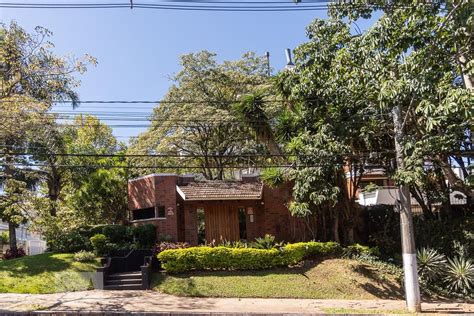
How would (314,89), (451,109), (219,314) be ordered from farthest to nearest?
(314,89), (219,314), (451,109)

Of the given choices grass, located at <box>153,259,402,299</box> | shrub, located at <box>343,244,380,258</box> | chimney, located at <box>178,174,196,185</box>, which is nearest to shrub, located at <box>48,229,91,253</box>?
grass, located at <box>153,259,402,299</box>

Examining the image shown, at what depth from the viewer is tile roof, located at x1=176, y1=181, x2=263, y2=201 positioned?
838 inches

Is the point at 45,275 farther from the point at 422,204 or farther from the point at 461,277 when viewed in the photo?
the point at 422,204

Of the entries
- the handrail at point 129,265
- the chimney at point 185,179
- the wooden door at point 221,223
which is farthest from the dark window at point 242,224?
the handrail at point 129,265

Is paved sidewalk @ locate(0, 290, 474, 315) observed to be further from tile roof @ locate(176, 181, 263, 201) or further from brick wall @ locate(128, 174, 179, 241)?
tile roof @ locate(176, 181, 263, 201)

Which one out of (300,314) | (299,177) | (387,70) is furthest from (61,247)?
(387,70)

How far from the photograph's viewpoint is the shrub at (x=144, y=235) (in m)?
20.6

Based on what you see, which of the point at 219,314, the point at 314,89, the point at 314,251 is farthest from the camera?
the point at 314,251

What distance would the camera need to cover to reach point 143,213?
23.2 m

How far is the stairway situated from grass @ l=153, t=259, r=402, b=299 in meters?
0.66

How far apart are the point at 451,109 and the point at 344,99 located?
18.9 feet

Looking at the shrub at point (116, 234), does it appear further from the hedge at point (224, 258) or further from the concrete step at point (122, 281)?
the hedge at point (224, 258)

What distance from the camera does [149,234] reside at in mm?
20984

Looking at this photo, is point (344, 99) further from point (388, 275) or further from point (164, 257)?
point (164, 257)
